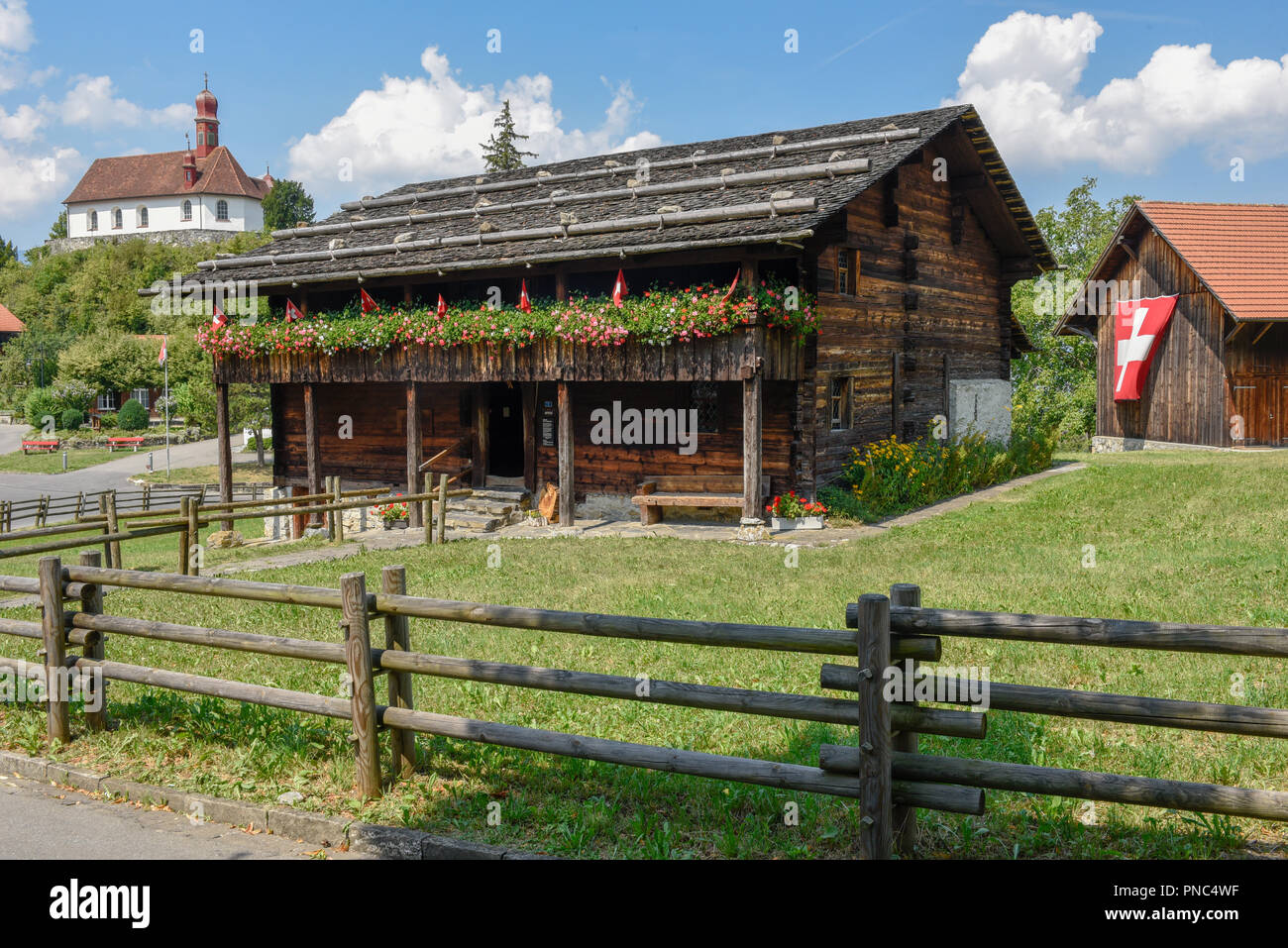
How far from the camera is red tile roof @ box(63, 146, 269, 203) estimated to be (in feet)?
296

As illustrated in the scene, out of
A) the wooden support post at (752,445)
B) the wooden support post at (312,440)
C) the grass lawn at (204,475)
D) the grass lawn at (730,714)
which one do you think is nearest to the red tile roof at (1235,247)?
the grass lawn at (730,714)

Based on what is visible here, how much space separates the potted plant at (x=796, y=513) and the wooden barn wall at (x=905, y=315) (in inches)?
49.8

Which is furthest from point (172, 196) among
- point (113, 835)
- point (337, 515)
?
point (113, 835)

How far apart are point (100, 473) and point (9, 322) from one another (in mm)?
41572

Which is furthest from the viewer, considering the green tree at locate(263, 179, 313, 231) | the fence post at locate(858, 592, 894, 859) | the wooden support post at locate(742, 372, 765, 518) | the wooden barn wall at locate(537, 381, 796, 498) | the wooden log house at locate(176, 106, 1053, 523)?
the green tree at locate(263, 179, 313, 231)

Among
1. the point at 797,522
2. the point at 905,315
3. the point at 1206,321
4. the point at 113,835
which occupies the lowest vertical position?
the point at 113,835

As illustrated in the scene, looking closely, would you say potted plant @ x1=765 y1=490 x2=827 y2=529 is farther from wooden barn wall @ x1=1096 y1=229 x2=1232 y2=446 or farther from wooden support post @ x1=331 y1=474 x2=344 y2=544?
wooden barn wall @ x1=1096 y1=229 x2=1232 y2=446

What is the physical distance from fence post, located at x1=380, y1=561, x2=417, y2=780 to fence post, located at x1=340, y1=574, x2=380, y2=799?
0.13m

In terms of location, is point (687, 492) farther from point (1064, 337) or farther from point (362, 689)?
point (1064, 337)

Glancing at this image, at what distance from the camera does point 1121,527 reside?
49.9ft

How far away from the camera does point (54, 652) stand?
711 centimetres

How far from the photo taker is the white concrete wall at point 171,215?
89812mm

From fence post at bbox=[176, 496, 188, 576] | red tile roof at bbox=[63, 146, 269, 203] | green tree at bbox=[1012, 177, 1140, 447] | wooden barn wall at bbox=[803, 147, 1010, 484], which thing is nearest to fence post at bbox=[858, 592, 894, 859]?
fence post at bbox=[176, 496, 188, 576]
